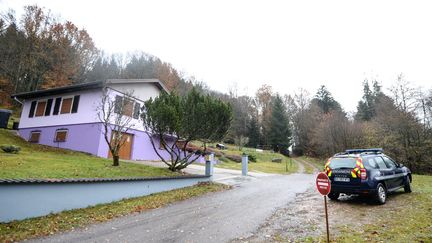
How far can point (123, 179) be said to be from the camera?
34.0 ft

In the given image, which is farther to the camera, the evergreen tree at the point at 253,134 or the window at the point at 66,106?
the evergreen tree at the point at 253,134

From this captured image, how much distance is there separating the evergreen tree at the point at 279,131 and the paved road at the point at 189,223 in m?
49.5

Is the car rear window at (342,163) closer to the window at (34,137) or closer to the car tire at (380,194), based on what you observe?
the car tire at (380,194)

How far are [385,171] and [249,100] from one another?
189ft

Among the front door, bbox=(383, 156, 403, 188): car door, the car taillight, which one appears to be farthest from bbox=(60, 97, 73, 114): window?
bbox=(383, 156, 403, 188): car door

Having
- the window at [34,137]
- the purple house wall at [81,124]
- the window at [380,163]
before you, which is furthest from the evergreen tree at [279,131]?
the window at [380,163]

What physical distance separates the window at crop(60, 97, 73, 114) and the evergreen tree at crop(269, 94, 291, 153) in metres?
44.3

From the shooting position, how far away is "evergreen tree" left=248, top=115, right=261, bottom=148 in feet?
204

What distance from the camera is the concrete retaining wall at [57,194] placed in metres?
6.93

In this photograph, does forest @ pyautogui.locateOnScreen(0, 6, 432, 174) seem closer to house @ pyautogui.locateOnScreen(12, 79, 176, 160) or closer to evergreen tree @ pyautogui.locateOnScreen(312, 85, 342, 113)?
evergreen tree @ pyautogui.locateOnScreen(312, 85, 342, 113)

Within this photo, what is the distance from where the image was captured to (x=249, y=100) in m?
67.2

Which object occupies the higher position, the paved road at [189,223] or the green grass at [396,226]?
the green grass at [396,226]

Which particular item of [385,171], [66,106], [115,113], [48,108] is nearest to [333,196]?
[385,171]

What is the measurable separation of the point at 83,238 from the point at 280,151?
2231 inches
